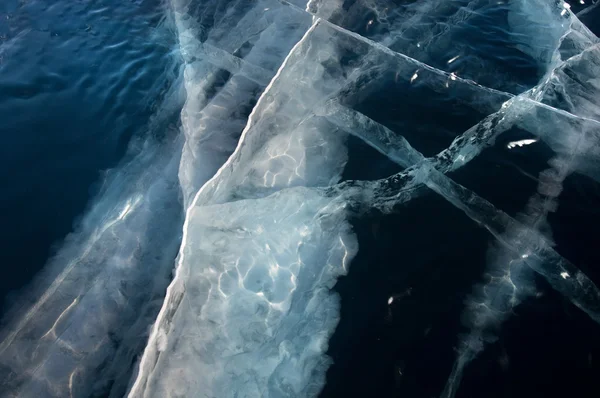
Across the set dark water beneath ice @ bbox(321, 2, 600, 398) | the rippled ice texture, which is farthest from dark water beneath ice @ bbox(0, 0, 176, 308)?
dark water beneath ice @ bbox(321, 2, 600, 398)

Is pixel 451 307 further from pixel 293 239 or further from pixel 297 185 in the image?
pixel 297 185

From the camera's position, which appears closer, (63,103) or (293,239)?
(293,239)

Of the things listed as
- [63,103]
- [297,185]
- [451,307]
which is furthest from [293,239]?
[63,103]

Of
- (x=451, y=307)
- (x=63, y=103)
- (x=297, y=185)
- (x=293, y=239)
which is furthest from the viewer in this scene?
(x=63, y=103)

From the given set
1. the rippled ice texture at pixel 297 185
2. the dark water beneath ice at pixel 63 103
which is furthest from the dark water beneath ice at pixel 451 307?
the dark water beneath ice at pixel 63 103

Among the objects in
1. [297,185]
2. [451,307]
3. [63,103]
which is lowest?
[451,307]

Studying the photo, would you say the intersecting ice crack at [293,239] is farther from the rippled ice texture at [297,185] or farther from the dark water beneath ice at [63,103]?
the dark water beneath ice at [63,103]

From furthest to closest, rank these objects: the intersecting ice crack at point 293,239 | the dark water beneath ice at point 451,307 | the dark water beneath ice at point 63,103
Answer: the dark water beneath ice at point 63,103
the intersecting ice crack at point 293,239
the dark water beneath ice at point 451,307

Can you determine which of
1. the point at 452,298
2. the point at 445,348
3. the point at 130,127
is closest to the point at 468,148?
the point at 452,298
